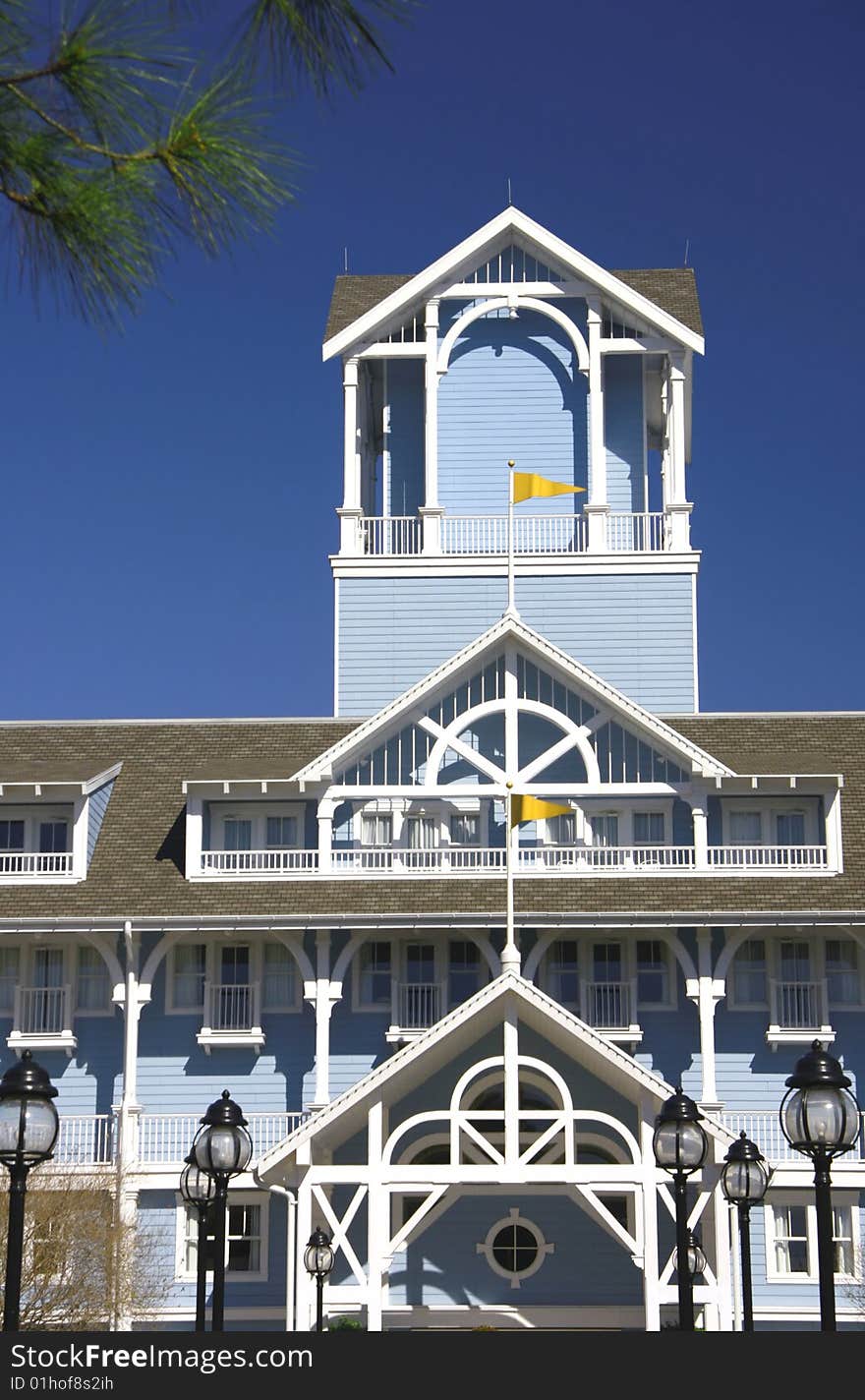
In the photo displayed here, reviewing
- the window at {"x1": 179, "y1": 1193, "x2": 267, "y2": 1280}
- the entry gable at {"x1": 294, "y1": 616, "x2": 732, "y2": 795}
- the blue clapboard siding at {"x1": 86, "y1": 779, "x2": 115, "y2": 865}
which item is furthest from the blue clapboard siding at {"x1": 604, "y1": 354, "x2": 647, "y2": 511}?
the window at {"x1": 179, "y1": 1193, "x2": 267, "y2": 1280}

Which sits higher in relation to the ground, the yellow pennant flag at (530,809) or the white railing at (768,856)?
the yellow pennant flag at (530,809)

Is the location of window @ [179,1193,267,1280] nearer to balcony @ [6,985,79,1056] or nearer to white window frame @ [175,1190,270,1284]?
white window frame @ [175,1190,270,1284]

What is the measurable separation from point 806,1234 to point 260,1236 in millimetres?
8676

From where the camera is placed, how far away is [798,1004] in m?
33.8

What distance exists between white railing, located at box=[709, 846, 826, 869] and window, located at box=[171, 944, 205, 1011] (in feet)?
28.3

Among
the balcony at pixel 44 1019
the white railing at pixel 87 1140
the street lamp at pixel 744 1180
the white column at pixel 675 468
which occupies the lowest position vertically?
the street lamp at pixel 744 1180

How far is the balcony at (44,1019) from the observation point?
34125 millimetres

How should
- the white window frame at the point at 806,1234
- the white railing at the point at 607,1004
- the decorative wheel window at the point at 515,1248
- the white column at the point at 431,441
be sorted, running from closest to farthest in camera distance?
the white window frame at the point at 806,1234
the decorative wheel window at the point at 515,1248
the white railing at the point at 607,1004
the white column at the point at 431,441

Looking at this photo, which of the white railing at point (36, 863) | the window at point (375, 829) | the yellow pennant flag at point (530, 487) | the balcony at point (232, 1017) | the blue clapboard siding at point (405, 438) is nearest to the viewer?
the balcony at point (232, 1017)

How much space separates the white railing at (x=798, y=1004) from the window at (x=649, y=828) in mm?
3111

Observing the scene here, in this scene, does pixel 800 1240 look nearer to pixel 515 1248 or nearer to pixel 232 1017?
pixel 515 1248

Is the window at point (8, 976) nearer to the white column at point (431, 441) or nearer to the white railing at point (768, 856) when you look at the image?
the white column at point (431, 441)

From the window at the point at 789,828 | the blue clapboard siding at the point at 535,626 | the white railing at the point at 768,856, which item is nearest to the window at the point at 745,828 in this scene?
the window at the point at 789,828

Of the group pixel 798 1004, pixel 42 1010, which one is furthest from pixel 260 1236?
pixel 798 1004
